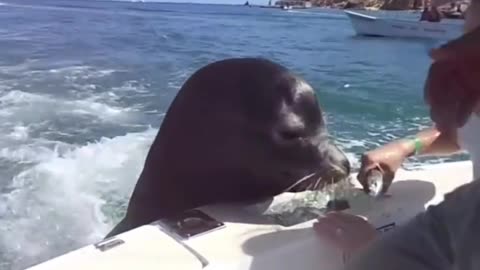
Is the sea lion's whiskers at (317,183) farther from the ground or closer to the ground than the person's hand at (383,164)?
closer to the ground

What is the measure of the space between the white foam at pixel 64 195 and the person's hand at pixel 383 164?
5.84ft

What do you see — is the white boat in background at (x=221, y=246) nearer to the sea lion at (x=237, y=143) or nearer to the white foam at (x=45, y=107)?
the sea lion at (x=237, y=143)

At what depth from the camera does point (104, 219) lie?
3.74 m

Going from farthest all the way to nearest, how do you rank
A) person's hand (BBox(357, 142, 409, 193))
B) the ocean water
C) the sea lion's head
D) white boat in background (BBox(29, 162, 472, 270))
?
the ocean water → the sea lion's head → person's hand (BBox(357, 142, 409, 193)) → white boat in background (BBox(29, 162, 472, 270))

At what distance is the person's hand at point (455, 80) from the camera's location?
639 millimetres

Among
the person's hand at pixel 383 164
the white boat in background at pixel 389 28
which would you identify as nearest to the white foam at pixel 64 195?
the person's hand at pixel 383 164

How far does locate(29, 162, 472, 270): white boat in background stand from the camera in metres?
1.46

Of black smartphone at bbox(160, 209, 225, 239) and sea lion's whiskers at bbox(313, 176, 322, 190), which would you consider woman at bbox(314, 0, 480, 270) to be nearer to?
black smartphone at bbox(160, 209, 225, 239)

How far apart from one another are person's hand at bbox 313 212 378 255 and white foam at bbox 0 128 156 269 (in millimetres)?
1880

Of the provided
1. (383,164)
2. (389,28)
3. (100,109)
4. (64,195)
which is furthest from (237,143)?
(389,28)

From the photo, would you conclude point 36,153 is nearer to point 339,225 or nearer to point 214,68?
point 214,68

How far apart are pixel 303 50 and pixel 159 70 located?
5.57m

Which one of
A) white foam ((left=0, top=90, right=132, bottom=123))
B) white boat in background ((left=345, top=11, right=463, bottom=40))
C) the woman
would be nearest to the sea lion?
the woman

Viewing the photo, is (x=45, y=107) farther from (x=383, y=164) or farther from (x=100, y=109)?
(x=383, y=164)
